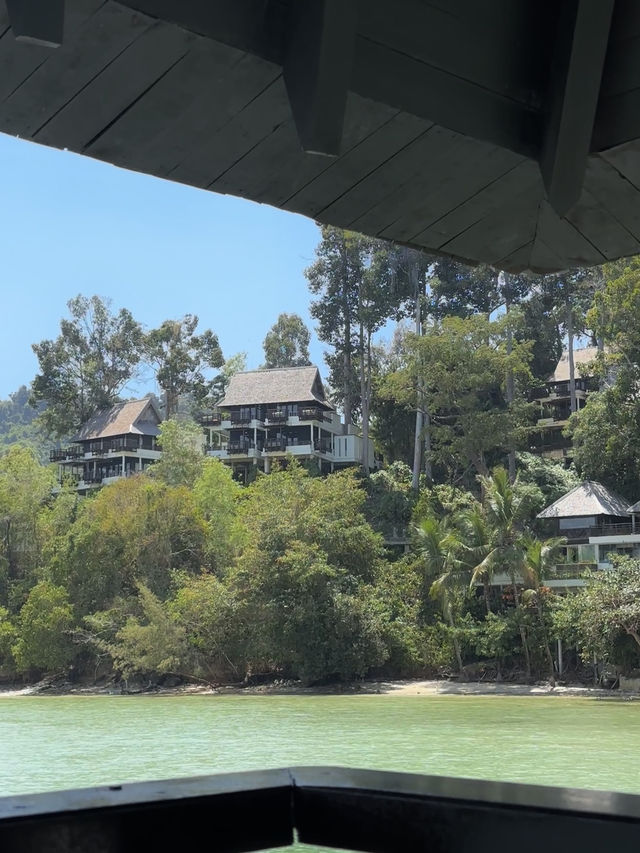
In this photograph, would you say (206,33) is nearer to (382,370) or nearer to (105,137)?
(105,137)

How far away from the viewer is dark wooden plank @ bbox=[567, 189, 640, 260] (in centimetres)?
144

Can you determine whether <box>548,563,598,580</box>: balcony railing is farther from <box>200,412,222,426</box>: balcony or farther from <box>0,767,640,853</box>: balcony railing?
<box>0,767,640,853</box>: balcony railing

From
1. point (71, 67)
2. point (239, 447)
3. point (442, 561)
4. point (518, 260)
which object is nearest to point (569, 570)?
point (442, 561)

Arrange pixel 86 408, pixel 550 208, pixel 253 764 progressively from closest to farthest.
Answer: pixel 550 208
pixel 253 764
pixel 86 408

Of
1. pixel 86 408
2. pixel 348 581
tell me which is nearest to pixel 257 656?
pixel 348 581

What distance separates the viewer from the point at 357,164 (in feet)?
4.31

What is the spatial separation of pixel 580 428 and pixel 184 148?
91.2 ft

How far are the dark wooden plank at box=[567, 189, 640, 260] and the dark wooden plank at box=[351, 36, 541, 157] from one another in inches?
5.3

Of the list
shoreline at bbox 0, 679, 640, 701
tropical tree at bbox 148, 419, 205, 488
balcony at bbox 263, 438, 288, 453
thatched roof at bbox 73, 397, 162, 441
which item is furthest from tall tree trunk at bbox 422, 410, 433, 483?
thatched roof at bbox 73, 397, 162, 441

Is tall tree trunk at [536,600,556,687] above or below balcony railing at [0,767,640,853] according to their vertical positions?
below

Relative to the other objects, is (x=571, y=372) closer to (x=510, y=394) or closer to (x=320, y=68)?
(x=510, y=394)

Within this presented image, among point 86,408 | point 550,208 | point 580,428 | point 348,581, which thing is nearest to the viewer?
point 550,208

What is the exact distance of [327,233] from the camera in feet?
128

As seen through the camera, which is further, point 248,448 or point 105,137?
point 248,448
